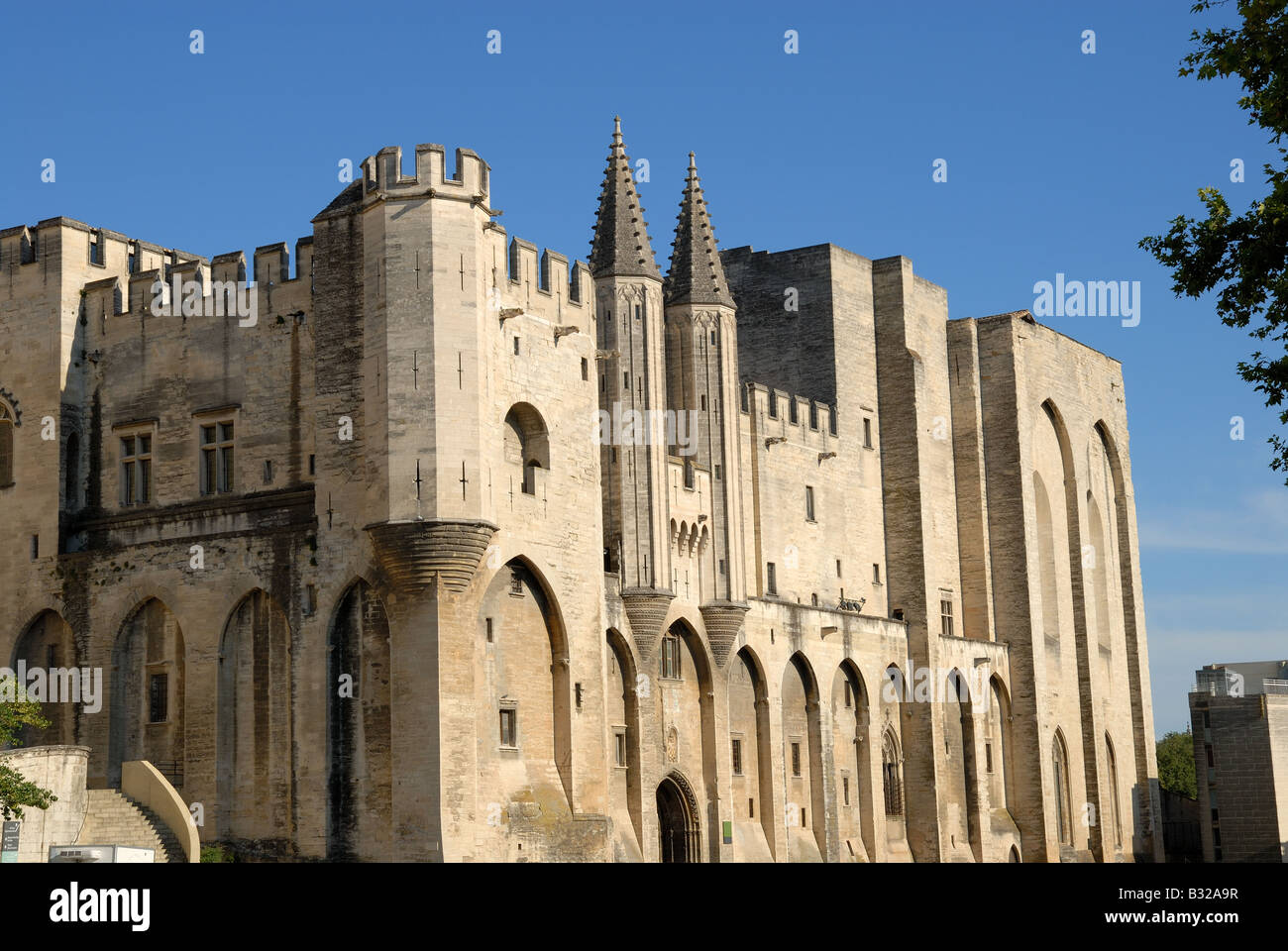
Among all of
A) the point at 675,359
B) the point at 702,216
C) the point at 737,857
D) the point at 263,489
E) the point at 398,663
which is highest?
the point at 702,216

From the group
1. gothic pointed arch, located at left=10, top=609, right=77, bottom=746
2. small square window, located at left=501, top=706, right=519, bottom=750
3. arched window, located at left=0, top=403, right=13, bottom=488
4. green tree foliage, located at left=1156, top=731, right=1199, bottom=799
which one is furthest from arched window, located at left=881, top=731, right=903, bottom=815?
green tree foliage, located at left=1156, top=731, right=1199, bottom=799

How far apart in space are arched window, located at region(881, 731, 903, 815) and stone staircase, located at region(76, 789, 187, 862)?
2679 cm

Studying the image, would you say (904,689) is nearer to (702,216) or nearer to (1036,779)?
(1036,779)

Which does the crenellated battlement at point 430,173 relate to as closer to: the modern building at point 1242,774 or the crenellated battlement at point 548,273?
the crenellated battlement at point 548,273

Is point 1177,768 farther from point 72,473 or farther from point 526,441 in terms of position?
point 72,473

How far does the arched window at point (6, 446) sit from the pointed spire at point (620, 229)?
49.0 feet

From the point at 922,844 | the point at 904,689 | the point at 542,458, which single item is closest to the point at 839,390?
the point at 904,689

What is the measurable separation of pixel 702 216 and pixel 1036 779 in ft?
82.1

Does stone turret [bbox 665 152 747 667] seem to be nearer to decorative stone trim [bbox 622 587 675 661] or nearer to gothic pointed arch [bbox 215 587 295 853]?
decorative stone trim [bbox 622 587 675 661]

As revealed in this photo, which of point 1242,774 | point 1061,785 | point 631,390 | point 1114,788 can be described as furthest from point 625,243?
point 1242,774

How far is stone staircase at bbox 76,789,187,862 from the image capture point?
36.6m

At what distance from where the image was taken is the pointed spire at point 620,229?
46.2m

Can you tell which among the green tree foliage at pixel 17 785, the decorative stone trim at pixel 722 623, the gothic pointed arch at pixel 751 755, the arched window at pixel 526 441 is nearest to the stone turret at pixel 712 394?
the decorative stone trim at pixel 722 623
